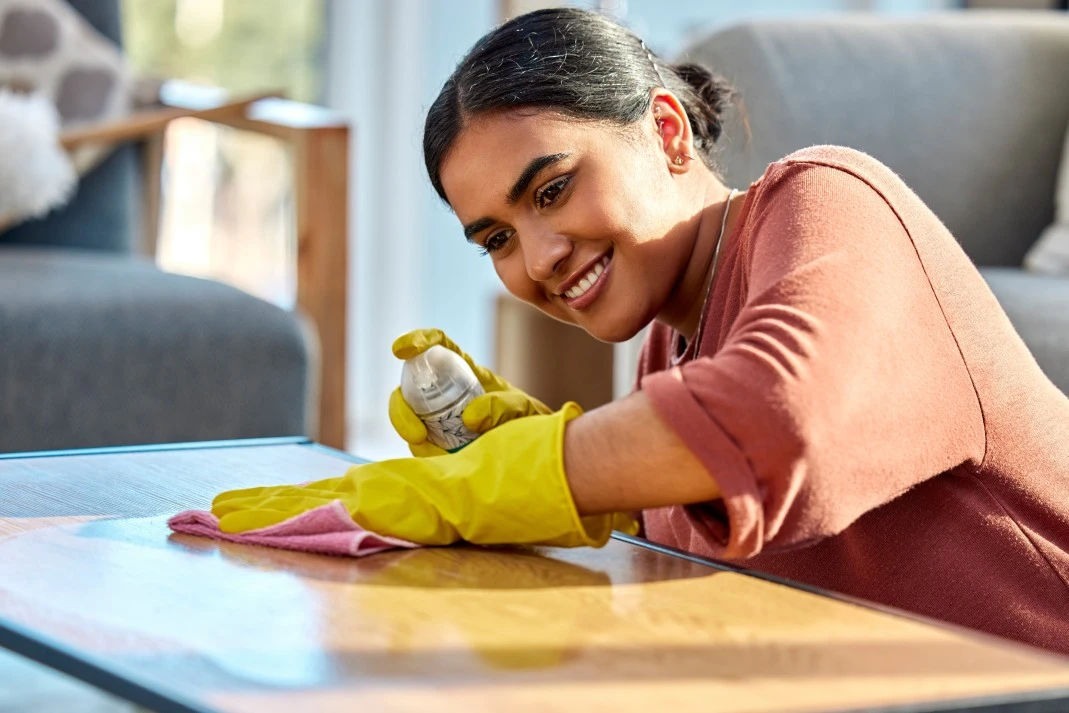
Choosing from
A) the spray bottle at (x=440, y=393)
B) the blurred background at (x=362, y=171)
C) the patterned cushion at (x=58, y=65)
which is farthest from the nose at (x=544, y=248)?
the blurred background at (x=362, y=171)

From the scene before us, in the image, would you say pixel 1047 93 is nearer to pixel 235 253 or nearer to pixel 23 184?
pixel 23 184

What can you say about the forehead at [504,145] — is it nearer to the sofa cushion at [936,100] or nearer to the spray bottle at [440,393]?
the spray bottle at [440,393]

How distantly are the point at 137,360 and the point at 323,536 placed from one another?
113 cm

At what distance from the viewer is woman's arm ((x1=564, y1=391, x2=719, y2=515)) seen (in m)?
0.86

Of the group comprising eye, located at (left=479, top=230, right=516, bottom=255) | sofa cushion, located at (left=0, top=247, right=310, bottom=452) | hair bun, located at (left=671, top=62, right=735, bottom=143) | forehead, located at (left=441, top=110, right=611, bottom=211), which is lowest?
sofa cushion, located at (left=0, top=247, right=310, bottom=452)

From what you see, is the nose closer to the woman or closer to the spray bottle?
the woman

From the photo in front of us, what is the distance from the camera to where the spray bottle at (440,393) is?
1.10m

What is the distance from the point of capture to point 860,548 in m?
1.03

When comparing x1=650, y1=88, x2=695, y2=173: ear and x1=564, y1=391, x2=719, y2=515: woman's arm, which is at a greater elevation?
x1=650, y1=88, x2=695, y2=173: ear

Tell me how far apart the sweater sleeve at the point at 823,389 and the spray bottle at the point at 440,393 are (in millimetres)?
245

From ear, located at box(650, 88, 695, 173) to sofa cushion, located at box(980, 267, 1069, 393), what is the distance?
0.73 meters

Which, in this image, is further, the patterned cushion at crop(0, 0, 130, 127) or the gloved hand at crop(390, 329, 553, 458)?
the patterned cushion at crop(0, 0, 130, 127)

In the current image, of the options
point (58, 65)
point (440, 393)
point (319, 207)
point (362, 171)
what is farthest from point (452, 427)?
point (362, 171)

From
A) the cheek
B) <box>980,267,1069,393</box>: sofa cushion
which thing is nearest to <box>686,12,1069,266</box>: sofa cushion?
<box>980,267,1069,393</box>: sofa cushion
